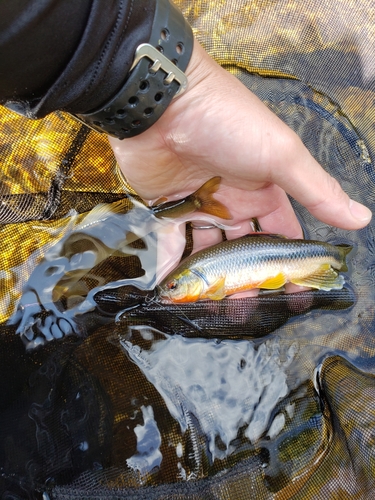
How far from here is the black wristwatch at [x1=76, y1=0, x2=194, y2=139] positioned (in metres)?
1.81

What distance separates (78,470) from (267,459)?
0.95 metres

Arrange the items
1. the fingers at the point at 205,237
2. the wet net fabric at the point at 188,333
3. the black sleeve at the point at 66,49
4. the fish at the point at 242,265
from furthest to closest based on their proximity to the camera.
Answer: the fingers at the point at 205,237 → the fish at the point at 242,265 → the wet net fabric at the point at 188,333 → the black sleeve at the point at 66,49

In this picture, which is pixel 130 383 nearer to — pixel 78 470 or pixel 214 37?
pixel 78 470

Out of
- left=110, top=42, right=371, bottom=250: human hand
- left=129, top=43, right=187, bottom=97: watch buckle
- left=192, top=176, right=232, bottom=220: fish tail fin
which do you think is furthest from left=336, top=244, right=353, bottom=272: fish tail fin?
left=129, top=43, right=187, bottom=97: watch buckle

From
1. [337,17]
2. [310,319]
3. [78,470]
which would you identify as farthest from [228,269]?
[337,17]

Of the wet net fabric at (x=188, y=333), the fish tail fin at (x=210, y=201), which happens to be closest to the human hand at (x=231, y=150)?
the fish tail fin at (x=210, y=201)

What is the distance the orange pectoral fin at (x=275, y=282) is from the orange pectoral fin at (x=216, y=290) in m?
0.25

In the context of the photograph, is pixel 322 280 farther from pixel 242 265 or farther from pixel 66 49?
pixel 66 49

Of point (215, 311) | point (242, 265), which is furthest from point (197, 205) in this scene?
point (215, 311)

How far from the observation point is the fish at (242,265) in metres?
2.46

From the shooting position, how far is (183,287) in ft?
8.07

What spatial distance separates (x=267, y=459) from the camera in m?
2.13

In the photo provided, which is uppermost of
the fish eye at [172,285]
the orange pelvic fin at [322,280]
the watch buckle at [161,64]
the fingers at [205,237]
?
the watch buckle at [161,64]

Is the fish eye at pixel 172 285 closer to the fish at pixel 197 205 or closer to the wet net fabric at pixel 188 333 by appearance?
the wet net fabric at pixel 188 333
